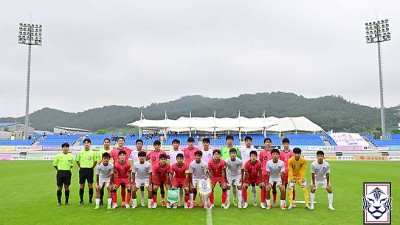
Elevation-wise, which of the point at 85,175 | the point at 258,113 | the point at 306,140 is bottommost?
the point at 85,175

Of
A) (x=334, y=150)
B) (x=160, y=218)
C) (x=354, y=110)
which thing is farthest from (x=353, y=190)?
(x=354, y=110)

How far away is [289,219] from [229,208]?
183 centimetres

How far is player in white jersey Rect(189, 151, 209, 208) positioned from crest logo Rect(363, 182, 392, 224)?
6222mm

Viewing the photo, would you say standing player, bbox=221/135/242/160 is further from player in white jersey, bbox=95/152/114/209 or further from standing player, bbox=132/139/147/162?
player in white jersey, bbox=95/152/114/209

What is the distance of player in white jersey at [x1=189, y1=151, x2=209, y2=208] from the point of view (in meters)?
9.34

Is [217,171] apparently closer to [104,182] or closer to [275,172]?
[275,172]

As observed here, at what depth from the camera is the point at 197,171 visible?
9.40 m

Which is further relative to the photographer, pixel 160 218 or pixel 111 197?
pixel 111 197

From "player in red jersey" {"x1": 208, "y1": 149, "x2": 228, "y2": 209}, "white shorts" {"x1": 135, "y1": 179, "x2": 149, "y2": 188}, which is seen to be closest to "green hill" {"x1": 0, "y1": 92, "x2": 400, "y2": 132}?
"player in red jersey" {"x1": 208, "y1": 149, "x2": 228, "y2": 209}

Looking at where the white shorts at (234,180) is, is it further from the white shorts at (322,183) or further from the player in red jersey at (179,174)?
the white shorts at (322,183)

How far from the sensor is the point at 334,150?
36.7 meters

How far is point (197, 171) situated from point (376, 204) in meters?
6.39

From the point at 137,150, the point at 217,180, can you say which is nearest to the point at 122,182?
the point at 137,150

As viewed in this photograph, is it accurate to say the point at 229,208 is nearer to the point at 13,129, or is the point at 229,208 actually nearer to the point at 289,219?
the point at 289,219
